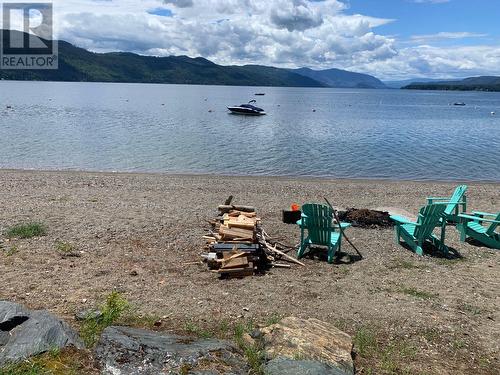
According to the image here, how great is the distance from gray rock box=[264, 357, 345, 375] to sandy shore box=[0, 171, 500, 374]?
92 cm

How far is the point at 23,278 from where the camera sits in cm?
784

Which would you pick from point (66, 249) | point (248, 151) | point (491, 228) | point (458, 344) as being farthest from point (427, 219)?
point (248, 151)

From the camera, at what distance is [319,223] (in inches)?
378

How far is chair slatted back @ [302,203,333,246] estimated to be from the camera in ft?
31.2

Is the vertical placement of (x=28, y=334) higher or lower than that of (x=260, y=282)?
higher

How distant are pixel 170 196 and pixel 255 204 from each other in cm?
319

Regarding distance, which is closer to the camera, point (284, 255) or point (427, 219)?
point (284, 255)

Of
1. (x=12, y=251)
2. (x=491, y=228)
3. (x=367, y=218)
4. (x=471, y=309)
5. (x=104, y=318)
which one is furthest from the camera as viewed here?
(x=367, y=218)

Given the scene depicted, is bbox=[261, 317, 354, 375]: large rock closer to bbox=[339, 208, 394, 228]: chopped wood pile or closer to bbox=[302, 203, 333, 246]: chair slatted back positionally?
bbox=[302, 203, 333, 246]: chair slatted back

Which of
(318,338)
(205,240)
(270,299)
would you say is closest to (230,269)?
(270,299)

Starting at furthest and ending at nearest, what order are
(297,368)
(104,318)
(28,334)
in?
(104,318) < (28,334) < (297,368)

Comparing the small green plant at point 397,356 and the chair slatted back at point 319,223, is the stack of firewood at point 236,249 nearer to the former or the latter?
the chair slatted back at point 319,223

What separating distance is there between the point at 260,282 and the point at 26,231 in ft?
18.2

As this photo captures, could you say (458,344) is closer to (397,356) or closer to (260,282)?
(397,356)
